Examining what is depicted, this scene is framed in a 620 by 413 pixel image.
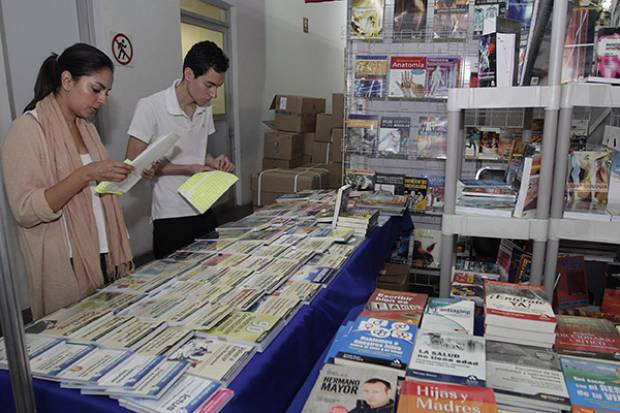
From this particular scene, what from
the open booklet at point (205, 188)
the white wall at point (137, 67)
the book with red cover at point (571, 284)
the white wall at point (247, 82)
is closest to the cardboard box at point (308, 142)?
the white wall at point (247, 82)

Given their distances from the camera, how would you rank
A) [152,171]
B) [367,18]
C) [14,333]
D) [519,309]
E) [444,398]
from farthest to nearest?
[367,18] < [152,171] < [519,309] < [444,398] < [14,333]

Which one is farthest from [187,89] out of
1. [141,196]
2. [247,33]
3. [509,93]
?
[247,33]

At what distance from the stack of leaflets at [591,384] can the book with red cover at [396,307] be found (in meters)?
0.36

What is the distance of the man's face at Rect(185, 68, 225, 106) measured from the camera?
2090 mm

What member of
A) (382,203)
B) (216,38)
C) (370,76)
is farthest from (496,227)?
(216,38)

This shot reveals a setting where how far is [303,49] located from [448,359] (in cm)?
689

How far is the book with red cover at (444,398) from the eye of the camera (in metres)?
0.83

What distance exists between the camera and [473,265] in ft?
7.11

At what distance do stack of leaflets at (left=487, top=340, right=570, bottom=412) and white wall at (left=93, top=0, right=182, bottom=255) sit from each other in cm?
339

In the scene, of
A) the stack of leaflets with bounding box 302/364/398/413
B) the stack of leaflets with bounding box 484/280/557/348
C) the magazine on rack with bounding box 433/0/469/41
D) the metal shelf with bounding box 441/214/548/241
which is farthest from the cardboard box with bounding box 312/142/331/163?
the stack of leaflets with bounding box 302/364/398/413

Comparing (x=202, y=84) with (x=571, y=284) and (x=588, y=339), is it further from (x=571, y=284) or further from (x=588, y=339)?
(x=571, y=284)

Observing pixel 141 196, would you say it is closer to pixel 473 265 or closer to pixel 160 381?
pixel 473 265

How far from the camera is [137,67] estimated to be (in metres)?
3.88

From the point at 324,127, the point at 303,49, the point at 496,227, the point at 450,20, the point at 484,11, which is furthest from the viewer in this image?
the point at 303,49
